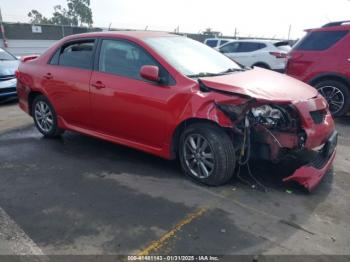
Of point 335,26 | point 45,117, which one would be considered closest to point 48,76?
point 45,117

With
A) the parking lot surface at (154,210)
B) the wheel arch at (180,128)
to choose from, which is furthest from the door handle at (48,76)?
the wheel arch at (180,128)

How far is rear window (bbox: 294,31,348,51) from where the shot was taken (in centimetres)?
724

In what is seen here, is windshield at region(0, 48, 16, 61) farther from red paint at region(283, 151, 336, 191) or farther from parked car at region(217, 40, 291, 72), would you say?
red paint at region(283, 151, 336, 191)

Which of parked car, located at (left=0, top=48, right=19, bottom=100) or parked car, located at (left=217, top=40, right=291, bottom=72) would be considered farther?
parked car, located at (left=217, top=40, right=291, bottom=72)

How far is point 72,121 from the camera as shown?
5.30 m

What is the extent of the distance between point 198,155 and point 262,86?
106 cm

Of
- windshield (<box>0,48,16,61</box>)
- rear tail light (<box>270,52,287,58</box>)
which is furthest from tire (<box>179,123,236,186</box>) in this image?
rear tail light (<box>270,52,287,58</box>)

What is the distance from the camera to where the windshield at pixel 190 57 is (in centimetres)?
428

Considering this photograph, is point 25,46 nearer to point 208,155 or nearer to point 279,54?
point 279,54

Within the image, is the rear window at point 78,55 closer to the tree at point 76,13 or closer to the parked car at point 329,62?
the parked car at point 329,62

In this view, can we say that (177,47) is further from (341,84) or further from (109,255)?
(341,84)

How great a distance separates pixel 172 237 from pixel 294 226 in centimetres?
114

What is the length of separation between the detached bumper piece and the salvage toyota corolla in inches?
0.4

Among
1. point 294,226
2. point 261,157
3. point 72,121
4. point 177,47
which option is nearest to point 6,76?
point 72,121
